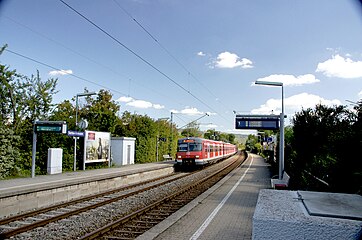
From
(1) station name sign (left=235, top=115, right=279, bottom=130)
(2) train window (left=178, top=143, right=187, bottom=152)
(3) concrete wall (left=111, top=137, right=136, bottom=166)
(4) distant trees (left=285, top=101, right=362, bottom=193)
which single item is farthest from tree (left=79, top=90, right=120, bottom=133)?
(4) distant trees (left=285, top=101, right=362, bottom=193)

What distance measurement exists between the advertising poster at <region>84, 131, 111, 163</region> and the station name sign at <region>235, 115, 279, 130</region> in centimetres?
1131

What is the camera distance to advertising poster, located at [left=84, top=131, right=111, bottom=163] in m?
22.4

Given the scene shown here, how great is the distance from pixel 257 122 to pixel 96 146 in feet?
43.3

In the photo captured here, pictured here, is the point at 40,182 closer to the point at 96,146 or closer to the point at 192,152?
the point at 96,146

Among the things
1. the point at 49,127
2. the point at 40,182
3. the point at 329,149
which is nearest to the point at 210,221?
the point at 329,149

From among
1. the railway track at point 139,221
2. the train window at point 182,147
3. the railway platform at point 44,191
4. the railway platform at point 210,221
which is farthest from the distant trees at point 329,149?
the train window at point 182,147

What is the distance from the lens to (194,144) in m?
28.6

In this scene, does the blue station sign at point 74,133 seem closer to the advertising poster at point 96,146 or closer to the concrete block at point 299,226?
the advertising poster at point 96,146

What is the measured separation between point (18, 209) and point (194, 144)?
1948 cm

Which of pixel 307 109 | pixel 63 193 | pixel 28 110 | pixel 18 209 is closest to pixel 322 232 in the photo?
pixel 18 209

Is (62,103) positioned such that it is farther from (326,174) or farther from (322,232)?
(322,232)

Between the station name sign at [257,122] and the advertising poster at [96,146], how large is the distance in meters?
11.3

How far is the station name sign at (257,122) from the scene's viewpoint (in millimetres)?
15453

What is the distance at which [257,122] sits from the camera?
51.5 feet
